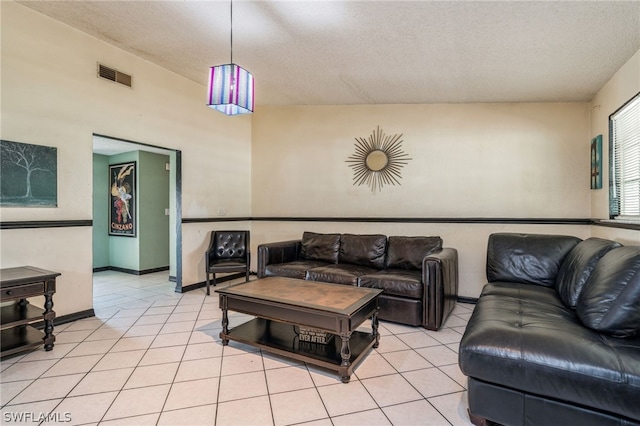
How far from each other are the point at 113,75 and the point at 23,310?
2.42 m

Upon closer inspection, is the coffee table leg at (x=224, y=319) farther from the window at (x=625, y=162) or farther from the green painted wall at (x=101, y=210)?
the green painted wall at (x=101, y=210)

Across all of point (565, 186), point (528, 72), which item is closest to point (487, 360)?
point (528, 72)

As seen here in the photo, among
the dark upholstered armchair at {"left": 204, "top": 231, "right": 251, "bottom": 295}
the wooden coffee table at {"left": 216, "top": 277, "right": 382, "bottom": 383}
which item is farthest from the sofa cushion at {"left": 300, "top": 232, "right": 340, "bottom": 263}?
the wooden coffee table at {"left": 216, "top": 277, "right": 382, "bottom": 383}

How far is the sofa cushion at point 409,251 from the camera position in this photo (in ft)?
12.0

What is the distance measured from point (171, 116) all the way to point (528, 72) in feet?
13.3

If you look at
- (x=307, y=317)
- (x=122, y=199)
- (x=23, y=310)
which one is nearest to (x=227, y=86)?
(x=307, y=317)

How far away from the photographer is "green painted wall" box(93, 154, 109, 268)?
578 cm

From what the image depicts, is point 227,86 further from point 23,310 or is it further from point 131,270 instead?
point 131,270

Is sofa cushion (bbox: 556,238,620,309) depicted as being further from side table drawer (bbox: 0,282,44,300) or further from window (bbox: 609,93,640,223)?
side table drawer (bbox: 0,282,44,300)

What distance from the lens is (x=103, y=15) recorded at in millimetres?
2832

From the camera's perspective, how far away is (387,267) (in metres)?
3.82

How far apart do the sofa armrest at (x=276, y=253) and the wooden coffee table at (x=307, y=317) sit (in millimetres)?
1021

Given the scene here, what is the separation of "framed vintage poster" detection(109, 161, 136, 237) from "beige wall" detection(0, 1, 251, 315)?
188cm

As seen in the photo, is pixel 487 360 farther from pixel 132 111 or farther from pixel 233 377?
pixel 132 111
